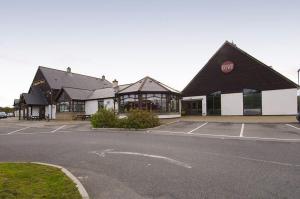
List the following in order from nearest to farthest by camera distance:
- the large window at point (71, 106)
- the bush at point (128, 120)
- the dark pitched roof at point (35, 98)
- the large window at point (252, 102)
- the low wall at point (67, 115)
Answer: the bush at point (128, 120)
the large window at point (252, 102)
the low wall at point (67, 115)
the large window at point (71, 106)
the dark pitched roof at point (35, 98)

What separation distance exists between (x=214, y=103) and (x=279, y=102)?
845 cm

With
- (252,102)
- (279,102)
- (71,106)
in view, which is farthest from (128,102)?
(279,102)

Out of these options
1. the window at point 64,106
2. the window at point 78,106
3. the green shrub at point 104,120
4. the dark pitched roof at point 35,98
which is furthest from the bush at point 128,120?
the dark pitched roof at point 35,98

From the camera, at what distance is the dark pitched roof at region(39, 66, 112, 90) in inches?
1864

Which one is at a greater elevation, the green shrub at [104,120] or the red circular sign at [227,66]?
the red circular sign at [227,66]

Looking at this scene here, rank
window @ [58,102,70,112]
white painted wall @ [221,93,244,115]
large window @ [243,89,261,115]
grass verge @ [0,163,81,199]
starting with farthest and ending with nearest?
window @ [58,102,70,112] < white painted wall @ [221,93,244,115] < large window @ [243,89,261,115] < grass verge @ [0,163,81,199]

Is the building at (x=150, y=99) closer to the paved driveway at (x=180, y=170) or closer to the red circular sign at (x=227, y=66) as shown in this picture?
the red circular sign at (x=227, y=66)

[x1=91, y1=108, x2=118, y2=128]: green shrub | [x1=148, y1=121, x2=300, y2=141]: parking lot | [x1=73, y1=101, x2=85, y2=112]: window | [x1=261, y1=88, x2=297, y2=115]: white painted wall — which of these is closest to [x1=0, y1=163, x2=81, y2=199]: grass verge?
[x1=148, y1=121, x2=300, y2=141]: parking lot

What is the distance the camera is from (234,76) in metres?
32.1

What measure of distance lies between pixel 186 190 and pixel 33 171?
4.46m

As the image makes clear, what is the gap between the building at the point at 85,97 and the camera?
3028 cm

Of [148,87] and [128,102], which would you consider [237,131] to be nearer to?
[148,87]

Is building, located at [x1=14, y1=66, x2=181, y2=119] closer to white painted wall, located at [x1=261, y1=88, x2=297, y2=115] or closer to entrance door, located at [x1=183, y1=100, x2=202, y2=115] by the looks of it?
entrance door, located at [x1=183, y1=100, x2=202, y2=115]

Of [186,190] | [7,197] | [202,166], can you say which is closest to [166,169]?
[202,166]
